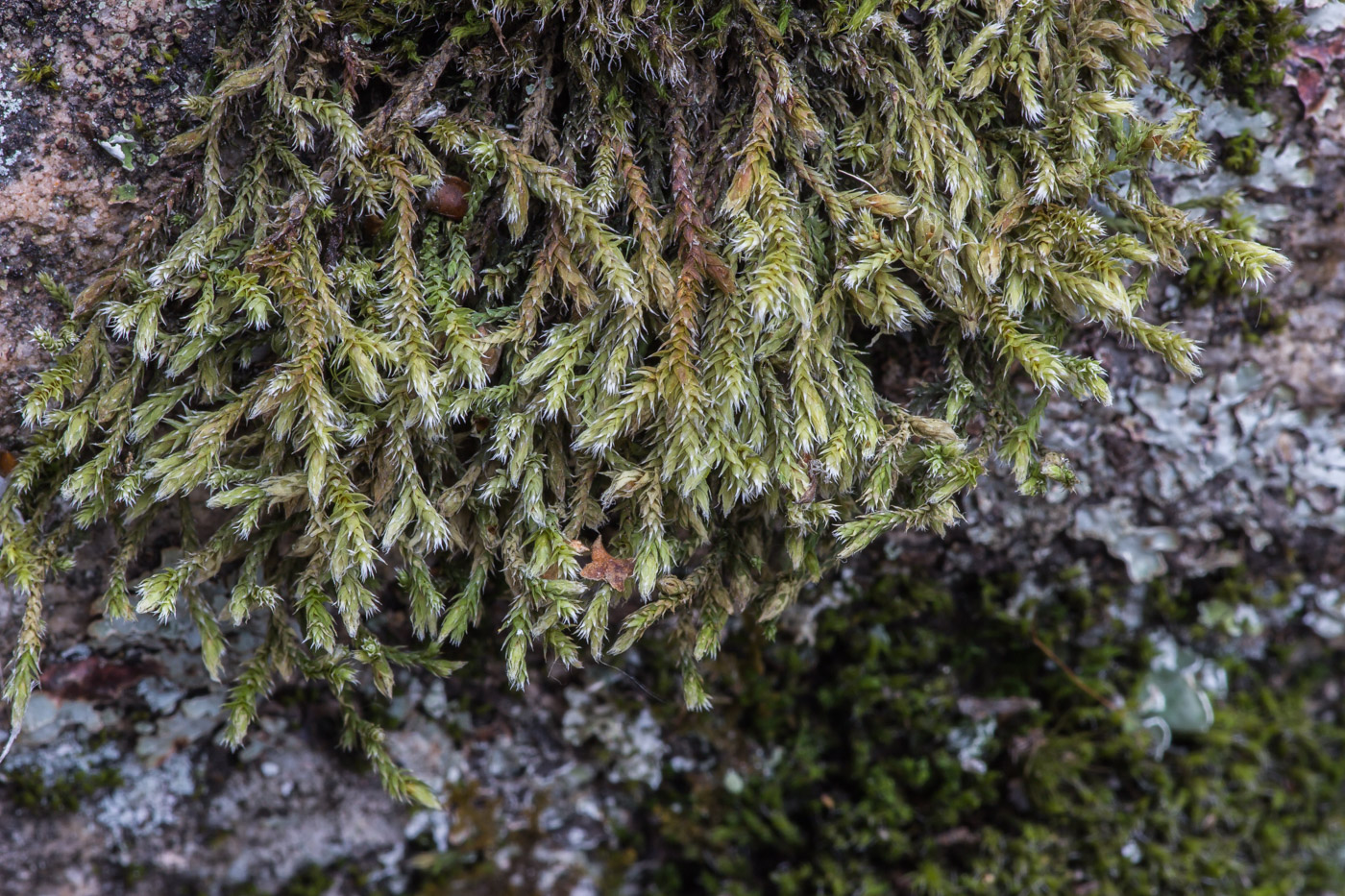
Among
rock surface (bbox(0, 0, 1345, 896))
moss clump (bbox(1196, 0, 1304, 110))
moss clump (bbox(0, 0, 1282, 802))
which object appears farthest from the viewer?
rock surface (bbox(0, 0, 1345, 896))

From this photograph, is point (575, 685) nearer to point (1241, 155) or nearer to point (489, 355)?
point (489, 355)

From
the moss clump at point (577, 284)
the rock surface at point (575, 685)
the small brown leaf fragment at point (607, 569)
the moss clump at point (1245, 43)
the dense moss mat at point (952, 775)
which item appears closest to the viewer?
the moss clump at point (577, 284)

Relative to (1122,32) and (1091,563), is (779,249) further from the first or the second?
(1091,563)

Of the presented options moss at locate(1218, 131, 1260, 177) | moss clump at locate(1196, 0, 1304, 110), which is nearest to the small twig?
moss at locate(1218, 131, 1260, 177)

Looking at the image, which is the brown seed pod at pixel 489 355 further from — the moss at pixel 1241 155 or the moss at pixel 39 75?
the moss at pixel 1241 155

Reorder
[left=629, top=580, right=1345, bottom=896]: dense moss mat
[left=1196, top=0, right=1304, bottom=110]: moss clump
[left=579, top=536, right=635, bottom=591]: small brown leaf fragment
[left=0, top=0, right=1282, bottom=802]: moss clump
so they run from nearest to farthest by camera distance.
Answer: [left=0, top=0, right=1282, bottom=802]: moss clump → [left=579, top=536, right=635, bottom=591]: small brown leaf fragment → [left=1196, top=0, right=1304, bottom=110]: moss clump → [left=629, top=580, right=1345, bottom=896]: dense moss mat

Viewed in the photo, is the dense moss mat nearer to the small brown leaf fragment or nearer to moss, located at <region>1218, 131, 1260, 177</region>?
the small brown leaf fragment

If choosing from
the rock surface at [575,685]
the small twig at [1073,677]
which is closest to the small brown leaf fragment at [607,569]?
the rock surface at [575,685]
